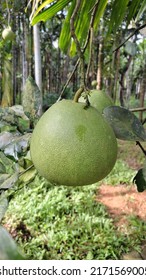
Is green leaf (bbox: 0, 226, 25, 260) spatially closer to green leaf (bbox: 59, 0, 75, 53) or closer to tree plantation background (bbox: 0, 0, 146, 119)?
tree plantation background (bbox: 0, 0, 146, 119)

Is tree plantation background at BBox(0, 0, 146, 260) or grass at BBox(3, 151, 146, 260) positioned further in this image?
grass at BBox(3, 151, 146, 260)

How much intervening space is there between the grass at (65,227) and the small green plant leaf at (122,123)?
160 cm

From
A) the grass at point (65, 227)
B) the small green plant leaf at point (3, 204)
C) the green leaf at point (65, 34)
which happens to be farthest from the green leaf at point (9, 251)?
the grass at point (65, 227)

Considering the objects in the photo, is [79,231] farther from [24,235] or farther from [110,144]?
[110,144]

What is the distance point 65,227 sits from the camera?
247 cm

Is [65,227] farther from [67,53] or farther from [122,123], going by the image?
[122,123]

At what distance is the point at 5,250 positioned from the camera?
0.35 m

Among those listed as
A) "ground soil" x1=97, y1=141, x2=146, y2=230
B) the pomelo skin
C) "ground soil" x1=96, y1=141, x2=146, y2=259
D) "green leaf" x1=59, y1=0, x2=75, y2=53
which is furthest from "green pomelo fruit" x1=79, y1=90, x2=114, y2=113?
"ground soil" x1=97, y1=141, x2=146, y2=230

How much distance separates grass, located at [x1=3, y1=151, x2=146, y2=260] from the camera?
222 centimetres

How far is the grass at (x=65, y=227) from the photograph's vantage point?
2225 mm

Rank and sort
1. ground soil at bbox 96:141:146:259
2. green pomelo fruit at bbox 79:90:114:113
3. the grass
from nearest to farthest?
green pomelo fruit at bbox 79:90:114:113 → the grass → ground soil at bbox 96:141:146:259

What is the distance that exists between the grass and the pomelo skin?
1668mm
